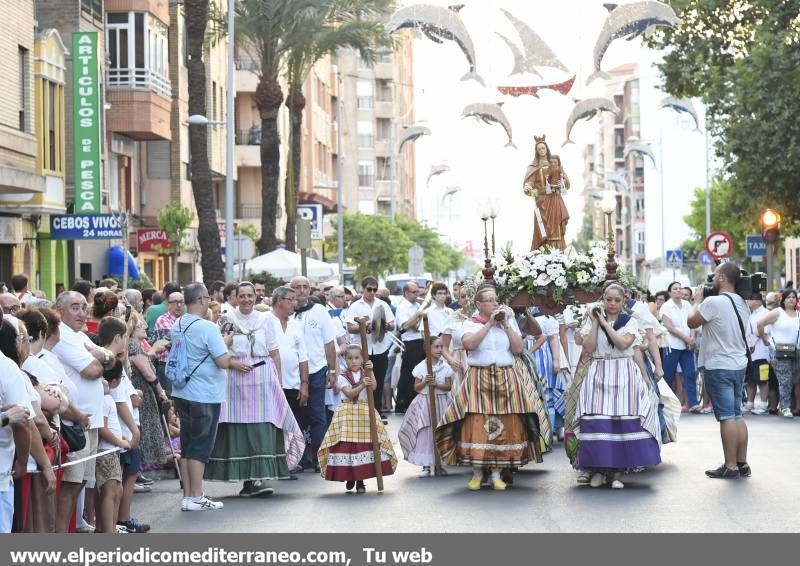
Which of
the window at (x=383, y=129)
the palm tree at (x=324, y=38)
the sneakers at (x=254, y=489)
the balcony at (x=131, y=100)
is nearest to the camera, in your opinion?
the sneakers at (x=254, y=489)

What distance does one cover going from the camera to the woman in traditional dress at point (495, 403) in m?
15.2

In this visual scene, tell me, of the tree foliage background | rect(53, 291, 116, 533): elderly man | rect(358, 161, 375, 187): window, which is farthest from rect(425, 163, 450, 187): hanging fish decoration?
rect(358, 161, 375, 187): window

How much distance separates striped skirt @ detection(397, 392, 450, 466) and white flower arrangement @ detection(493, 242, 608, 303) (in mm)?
1818

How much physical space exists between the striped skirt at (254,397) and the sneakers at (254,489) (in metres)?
0.55

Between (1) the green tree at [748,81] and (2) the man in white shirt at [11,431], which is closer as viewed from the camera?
(2) the man in white shirt at [11,431]

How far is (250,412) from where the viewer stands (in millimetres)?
14891

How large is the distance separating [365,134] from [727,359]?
353ft

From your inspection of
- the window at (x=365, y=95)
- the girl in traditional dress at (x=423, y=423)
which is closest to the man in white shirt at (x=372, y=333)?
the girl in traditional dress at (x=423, y=423)

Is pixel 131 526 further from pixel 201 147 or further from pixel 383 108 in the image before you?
pixel 383 108

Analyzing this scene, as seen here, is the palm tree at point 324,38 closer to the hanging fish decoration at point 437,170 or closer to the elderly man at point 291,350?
the hanging fish decoration at point 437,170

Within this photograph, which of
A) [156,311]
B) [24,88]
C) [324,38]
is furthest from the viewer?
[324,38]

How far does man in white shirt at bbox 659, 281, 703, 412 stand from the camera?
2514 centimetres

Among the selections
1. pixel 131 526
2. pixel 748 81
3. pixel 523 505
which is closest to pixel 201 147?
pixel 748 81
